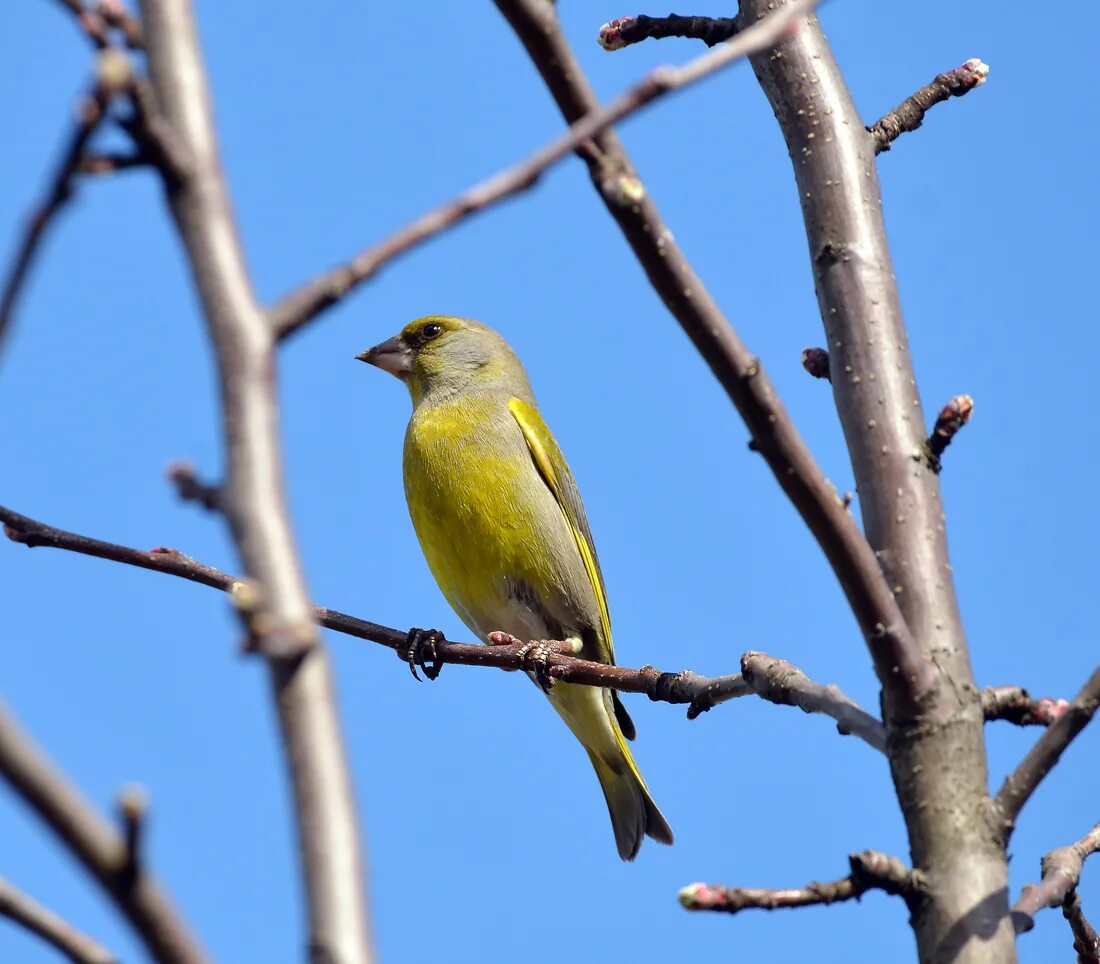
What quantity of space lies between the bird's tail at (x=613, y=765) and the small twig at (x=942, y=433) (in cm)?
346

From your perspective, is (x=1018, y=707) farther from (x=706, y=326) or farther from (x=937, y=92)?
(x=937, y=92)

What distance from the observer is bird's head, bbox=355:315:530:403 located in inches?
291

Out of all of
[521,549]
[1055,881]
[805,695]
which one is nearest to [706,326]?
[805,695]

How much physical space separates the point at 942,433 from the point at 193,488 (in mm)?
2020

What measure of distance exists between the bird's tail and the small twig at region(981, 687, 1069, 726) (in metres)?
3.66

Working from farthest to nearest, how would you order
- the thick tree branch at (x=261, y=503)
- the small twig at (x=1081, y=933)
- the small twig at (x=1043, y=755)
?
the small twig at (x=1081, y=933)
the small twig at (x=1043, y=755)
the thick tree branch at (x=261, y=503)

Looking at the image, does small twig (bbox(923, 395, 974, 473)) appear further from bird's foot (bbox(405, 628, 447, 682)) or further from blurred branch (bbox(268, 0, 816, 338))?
bird's foot (bbox(405, 628, 447, 682))

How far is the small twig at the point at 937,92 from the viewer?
405 cm

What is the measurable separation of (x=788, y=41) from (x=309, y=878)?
3.22m

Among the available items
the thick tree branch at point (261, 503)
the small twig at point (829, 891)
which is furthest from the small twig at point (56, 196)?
the small twig at point (829, 891)

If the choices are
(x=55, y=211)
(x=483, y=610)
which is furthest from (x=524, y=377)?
(x=55, y=211)

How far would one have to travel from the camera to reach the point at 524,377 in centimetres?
796

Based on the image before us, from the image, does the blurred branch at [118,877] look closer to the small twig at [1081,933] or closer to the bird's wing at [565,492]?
the small twig at [1081,933]

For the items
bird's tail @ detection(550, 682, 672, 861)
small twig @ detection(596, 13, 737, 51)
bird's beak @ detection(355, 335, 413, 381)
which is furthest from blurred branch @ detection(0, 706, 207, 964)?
bird's beak @ detection(355, 335, 413, 381)
